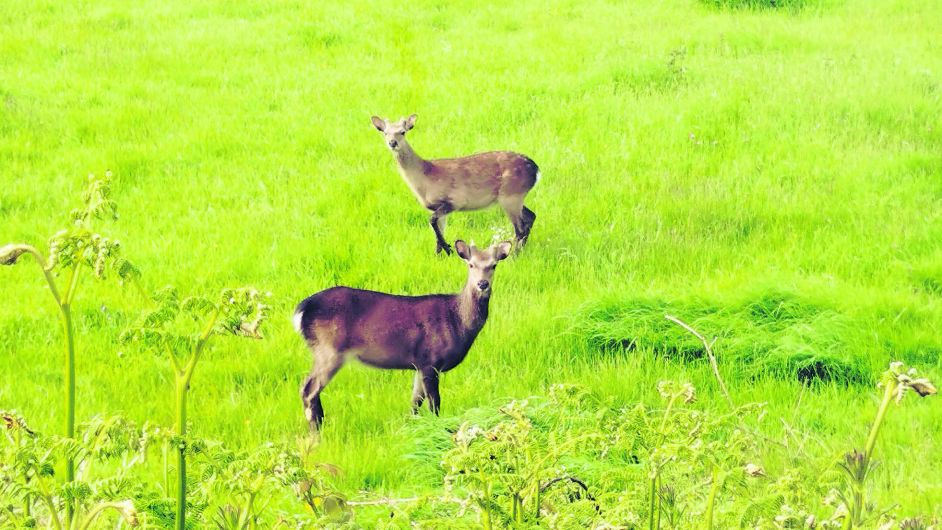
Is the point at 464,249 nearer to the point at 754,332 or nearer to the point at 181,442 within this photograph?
the point at 754,332

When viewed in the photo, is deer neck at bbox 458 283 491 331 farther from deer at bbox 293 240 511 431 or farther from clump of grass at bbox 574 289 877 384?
clump of grass at bbox 574 289 877 384

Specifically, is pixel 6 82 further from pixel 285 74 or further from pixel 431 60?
pixel 431 60

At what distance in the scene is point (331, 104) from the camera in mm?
12602

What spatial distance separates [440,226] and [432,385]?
2.90 metres

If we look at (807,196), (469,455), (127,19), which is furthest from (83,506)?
(127,19)

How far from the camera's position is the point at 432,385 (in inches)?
236

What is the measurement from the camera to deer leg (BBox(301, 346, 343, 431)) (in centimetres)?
585

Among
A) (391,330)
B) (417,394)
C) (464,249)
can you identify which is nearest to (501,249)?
(464,249)

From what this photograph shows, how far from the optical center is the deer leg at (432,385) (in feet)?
Result: 19.6

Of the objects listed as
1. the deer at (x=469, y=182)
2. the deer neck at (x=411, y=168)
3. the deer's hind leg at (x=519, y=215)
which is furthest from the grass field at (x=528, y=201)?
the deer neck at (x=411, y=168)

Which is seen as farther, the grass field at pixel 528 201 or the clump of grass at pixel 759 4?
the clump of grass at pixel 759 4

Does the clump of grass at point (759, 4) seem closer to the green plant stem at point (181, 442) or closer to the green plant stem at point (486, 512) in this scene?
the green plant stem at point (486, 512)

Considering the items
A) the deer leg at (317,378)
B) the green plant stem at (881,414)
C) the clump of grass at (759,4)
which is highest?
the clump of grass at (759,4)

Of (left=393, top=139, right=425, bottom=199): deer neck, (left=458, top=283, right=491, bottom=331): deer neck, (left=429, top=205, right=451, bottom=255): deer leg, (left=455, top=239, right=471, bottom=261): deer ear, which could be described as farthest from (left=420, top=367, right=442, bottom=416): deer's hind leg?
(left=393, top=139, right=425, bottom=199): deer neck
